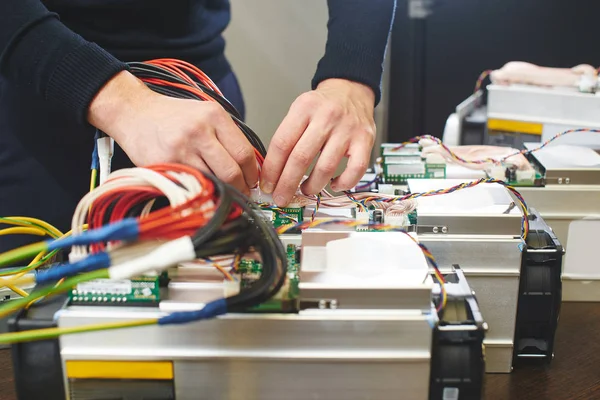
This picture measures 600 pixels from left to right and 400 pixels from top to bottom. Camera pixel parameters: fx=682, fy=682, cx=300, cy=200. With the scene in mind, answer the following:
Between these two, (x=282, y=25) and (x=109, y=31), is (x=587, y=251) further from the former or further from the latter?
(x=282, y=25)

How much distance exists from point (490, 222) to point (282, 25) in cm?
174

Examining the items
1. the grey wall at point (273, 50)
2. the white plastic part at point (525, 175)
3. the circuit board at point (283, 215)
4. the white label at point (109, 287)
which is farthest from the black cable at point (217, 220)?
the grey wall at point (273, 50)

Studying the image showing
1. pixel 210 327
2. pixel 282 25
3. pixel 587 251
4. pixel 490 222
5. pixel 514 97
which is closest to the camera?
pixel 210 327

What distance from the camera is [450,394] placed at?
619 mm

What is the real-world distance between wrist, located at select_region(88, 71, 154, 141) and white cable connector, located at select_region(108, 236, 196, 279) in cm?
30

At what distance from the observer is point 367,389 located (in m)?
0.62

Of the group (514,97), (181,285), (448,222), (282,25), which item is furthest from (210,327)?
(282,25)

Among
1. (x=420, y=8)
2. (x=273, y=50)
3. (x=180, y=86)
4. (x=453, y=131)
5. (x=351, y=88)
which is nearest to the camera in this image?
(x=180, y=86)

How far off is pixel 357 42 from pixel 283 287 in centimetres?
51

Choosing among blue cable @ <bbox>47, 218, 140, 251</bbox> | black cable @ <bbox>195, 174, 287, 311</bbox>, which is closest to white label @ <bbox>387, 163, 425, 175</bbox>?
black cable @ <bbox>195, 174, 287, 311</bbox>

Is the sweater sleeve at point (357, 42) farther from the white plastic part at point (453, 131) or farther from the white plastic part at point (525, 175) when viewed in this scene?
the white plastic part at point (453, 131)

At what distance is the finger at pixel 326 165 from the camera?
817 mm

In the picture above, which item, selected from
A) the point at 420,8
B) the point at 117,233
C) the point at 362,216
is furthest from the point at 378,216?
the point at 420,8

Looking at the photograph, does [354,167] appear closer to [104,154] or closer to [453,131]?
[104,154]
